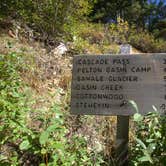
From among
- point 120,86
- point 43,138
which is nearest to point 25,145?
point 43,138

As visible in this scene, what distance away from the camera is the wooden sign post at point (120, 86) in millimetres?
4566

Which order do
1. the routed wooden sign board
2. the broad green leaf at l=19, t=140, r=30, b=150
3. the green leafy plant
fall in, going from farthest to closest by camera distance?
the routed wooden sign board
the broad green leaf at l=19, t=140, r=30, b=150
the green leafy plant

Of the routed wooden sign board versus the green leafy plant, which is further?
the routed wooden sign board

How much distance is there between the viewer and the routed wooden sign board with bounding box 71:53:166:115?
15.0 feet

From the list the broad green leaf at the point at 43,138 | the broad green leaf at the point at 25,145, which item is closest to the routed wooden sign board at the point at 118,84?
the broad green leaf at the point at 25,145

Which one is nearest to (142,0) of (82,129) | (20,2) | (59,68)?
(20,2)

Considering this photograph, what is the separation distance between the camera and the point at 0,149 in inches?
194

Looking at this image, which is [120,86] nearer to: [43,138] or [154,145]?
[154,145]

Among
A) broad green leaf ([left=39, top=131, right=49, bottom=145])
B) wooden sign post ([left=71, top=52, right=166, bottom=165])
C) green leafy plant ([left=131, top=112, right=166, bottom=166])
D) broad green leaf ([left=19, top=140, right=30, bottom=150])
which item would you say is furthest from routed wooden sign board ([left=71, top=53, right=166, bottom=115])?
broad green leaf ([left=39, top=131, right=49, bottom=145])

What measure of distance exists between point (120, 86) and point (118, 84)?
0.03 meters

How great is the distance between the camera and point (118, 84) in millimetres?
4727

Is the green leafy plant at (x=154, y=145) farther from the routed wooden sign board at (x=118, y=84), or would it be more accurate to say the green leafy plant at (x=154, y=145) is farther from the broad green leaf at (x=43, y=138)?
the broad green leaf at (x=43, y=138)

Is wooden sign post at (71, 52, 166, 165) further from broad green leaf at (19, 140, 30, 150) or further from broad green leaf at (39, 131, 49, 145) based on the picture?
broad green leaf at (39, 131, 49, 145)

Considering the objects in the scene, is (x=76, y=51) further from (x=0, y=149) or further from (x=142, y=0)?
(x=142, y=0)
